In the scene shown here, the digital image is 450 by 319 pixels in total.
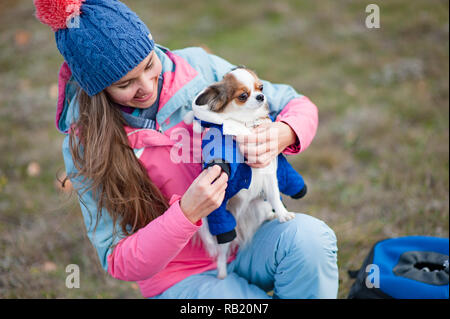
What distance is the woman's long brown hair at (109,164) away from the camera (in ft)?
5.40

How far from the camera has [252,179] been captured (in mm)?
1697

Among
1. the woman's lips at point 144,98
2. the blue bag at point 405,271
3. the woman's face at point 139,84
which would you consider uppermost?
the woman's face at point 139,84

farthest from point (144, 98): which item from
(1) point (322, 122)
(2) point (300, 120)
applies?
(1) point (322, 122)

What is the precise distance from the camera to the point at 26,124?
4453 millimetres

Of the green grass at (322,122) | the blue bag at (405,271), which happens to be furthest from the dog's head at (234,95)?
the blue bag at (405,271)

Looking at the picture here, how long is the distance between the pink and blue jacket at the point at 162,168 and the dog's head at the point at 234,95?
7.4 inches

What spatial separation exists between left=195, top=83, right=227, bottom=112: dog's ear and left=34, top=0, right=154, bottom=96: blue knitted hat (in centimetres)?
29

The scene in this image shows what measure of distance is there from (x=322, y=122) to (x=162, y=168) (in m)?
2.56

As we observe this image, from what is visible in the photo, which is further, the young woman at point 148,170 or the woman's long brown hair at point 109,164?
the woman's long brown hair at point 109,164

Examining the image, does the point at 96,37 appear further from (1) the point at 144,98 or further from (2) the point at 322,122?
(2) the point at 322,122

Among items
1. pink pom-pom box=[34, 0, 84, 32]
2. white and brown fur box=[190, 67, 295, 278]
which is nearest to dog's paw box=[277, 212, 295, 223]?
white and brown fur box=[190, 67, 295, 278]

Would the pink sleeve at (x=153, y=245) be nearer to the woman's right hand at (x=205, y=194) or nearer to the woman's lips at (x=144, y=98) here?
the woman's right hand at (x=205, y=194)

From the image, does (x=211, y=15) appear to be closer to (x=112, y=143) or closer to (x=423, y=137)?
(x=423, y=137)

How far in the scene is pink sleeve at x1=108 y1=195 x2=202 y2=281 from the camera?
152 centimetres
